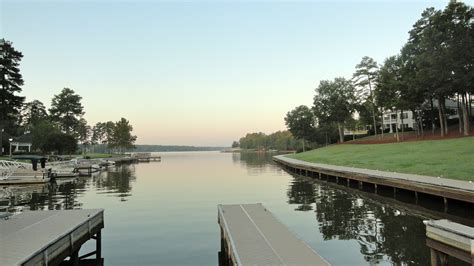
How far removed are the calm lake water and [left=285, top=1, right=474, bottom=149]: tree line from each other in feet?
80.7

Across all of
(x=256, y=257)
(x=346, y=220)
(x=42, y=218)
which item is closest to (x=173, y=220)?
(x=42, y=218)

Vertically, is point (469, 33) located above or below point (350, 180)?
above

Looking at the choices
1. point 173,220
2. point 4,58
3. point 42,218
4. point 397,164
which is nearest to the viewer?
point 42,218

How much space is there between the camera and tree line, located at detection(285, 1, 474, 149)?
41.0 metres

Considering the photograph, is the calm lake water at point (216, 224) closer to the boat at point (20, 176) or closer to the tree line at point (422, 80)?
the boat at point (20, 176)

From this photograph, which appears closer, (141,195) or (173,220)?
(173,220)

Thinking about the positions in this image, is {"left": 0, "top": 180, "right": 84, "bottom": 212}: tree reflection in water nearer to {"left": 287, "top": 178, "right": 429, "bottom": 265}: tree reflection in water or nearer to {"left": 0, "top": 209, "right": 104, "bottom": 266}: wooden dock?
{"left": 0, "top": 209, "right": 104, "bottom": 266}: wooden dock

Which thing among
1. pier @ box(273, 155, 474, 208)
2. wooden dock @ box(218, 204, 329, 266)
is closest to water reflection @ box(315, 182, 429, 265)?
pier @ box(273, 155, 474, 208)

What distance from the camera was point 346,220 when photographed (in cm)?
1596

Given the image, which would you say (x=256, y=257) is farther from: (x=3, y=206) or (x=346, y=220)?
(x=3, y=206)

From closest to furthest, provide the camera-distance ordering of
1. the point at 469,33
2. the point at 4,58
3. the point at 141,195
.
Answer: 1. the point at 141,195
2. the point at 469,33
3. the point at 4,58

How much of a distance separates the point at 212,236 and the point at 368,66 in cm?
6536

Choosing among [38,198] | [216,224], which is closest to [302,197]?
[216,224]

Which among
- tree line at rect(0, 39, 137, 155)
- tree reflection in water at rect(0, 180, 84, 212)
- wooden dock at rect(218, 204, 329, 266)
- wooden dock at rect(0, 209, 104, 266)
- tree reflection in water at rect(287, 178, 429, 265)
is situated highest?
tree line at rect(0, 39, 137, 155)
